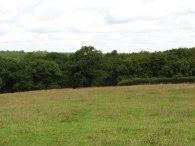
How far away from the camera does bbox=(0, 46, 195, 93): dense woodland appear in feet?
298

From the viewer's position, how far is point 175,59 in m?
89.8

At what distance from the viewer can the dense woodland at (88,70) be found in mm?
90831

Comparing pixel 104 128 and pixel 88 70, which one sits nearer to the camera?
pixel 104 128

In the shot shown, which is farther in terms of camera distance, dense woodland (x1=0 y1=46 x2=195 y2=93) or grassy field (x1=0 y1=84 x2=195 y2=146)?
dense woodland (x1=0 y1=46 x2=195 y2=93)

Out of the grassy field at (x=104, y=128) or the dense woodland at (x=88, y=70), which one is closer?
the grassy field at (x=104, y=128)

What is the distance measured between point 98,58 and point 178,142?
271 feet

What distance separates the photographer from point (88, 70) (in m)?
92.8

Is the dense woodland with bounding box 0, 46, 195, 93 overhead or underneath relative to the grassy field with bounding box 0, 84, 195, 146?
overhead

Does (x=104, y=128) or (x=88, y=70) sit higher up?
(x=88, y=70)

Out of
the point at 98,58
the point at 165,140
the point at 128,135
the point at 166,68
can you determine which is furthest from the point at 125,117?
the point at 98,58

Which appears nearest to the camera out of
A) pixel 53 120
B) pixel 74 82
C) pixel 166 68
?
pixel 53 120

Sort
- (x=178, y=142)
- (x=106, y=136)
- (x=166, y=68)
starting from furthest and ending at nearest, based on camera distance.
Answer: (x=166, y=68)
(x=106, y=136)
(x=178, y=142)

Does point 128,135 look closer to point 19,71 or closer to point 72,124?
point 72,124

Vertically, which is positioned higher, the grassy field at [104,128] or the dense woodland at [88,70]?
the dense woodland at [88,70]
